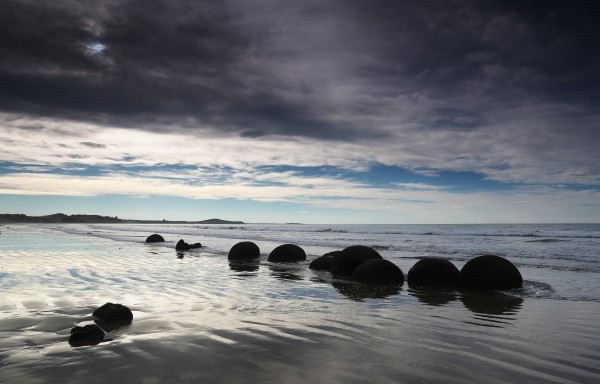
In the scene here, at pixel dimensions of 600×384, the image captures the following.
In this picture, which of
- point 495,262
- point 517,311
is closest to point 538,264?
point 495,262

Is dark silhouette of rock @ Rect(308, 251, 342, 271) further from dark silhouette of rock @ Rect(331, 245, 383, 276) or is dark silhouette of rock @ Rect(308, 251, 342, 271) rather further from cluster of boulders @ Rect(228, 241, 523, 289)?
cluster of boulders @ Rect(228, 241, 523, 289)

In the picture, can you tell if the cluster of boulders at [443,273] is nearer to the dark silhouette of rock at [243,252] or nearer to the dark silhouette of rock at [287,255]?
the dark silhouette of rock at [287,255]

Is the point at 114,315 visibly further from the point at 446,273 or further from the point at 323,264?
the point at 323,264

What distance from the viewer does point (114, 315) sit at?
23.1ft

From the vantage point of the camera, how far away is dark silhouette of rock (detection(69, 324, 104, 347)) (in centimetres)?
578

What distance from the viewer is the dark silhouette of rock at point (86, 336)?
5.78m

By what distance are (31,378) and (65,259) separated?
15.3 meters

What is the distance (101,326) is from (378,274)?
29.0 ft

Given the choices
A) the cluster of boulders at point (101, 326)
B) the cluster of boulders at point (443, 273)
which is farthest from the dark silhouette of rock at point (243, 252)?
the cluster of boulders at point (101, 326)

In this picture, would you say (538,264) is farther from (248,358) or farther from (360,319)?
(248,358)

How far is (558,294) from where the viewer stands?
11.0m

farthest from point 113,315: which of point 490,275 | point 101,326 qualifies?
point 490,275

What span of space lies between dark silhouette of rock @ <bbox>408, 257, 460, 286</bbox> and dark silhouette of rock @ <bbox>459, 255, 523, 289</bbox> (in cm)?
38

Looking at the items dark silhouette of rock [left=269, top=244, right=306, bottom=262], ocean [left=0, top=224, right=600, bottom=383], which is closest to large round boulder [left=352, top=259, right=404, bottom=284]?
ocean [left=0, top=224, right=600, bottom=383]
